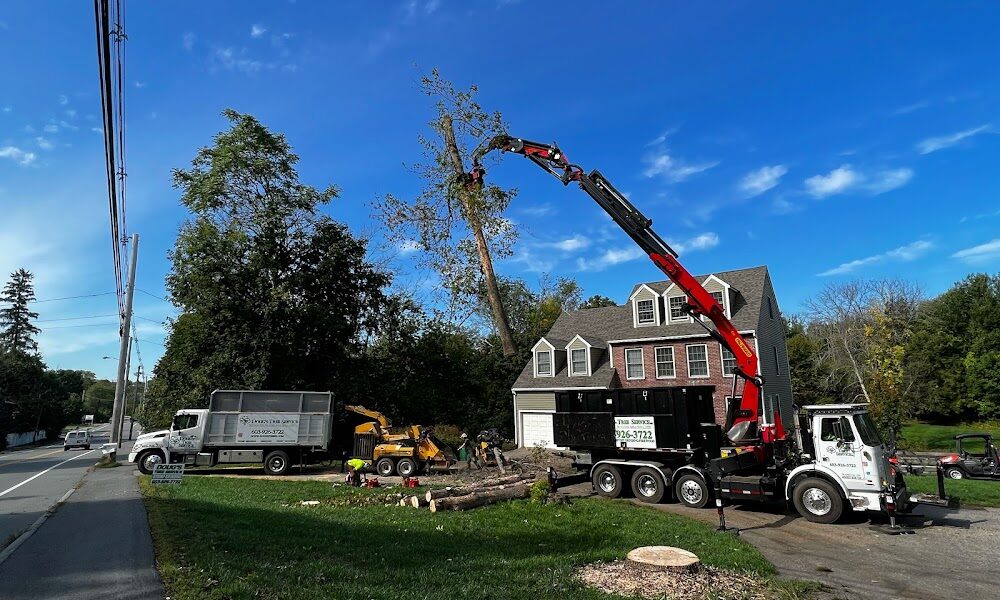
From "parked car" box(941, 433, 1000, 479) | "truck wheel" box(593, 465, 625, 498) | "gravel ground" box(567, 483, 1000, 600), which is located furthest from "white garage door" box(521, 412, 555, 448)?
"parked car" box(941, 433, 1000, 479)

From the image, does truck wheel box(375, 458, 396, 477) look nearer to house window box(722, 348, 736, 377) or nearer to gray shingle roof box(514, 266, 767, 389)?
gray shingle roof box(514, 266, 767, 389)

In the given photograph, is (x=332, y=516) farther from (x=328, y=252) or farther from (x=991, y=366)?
(x=991, y=366)

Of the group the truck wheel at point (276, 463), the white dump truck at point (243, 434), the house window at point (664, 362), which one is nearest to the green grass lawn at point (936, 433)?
the house window at point (664, 362)

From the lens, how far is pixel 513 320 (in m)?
57.0

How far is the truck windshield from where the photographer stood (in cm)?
1196

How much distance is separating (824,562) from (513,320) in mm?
48373

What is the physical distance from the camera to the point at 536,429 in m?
31.2

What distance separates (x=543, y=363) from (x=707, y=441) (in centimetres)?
1795

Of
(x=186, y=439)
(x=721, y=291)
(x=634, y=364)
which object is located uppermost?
(x=721, y=291)

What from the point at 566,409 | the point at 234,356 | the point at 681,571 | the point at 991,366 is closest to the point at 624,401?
the point at 566,409

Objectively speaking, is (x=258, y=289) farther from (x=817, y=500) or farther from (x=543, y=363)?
(x=817, y=500)

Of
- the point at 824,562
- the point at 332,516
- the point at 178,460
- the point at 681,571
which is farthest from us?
the point at 178,460

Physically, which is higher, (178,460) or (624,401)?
(624,401)

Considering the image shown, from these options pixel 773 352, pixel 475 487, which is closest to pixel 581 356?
pixel 773 352
